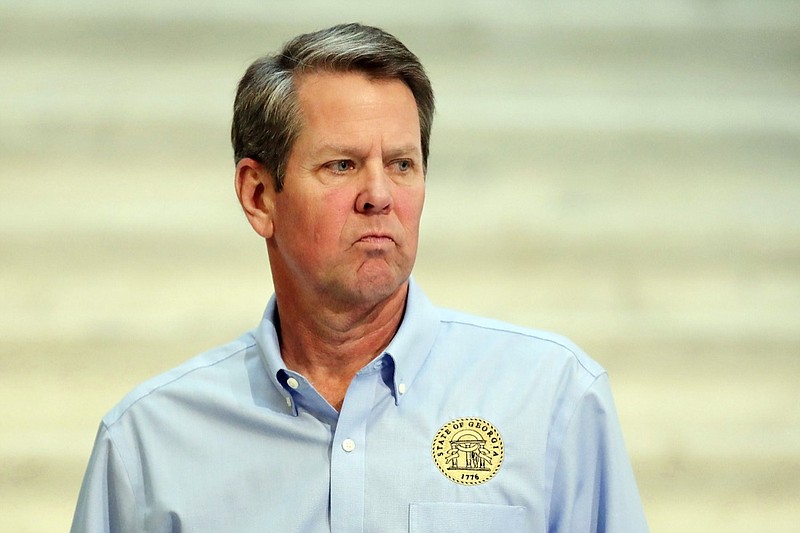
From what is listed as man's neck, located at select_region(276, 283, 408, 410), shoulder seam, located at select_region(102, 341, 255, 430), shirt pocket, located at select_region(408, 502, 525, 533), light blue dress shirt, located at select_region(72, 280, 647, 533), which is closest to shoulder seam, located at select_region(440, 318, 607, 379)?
light blue dress shirt, located at select_region(72, 280, 647, 533)

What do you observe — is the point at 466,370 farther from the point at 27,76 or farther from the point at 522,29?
the point at 27,76

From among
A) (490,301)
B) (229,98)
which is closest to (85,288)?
(229,98)

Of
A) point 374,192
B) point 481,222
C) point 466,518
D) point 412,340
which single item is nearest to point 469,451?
point 466,518

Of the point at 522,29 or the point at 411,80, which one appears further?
the point at 522,29

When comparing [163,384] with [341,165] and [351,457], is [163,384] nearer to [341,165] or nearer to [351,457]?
[351,457]

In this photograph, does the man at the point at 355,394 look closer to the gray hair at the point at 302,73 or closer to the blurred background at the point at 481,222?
the gray hair at the point at 302,73

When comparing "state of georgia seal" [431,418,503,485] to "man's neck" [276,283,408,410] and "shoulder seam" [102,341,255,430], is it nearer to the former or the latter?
"man's neck" [276,283,408,410]

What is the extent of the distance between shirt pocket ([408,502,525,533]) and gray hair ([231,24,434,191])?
1.84 ft

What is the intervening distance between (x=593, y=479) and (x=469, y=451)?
0.19 m

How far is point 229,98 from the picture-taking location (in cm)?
268

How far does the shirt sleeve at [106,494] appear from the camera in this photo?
1914 millimetres

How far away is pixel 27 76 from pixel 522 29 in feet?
3.59

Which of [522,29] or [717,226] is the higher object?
[522,29]

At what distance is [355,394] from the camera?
6.11 feet
